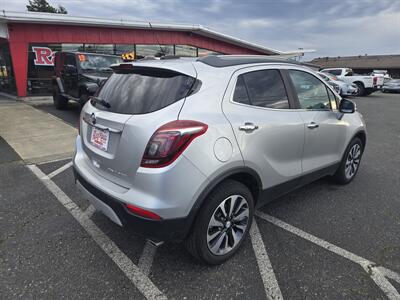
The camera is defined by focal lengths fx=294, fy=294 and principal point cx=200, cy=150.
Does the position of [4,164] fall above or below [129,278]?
below

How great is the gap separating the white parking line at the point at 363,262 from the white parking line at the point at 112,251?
1.58 meters

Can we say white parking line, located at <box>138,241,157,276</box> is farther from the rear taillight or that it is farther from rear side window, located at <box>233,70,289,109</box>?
rear side window, located at <box>233,70,289,109</box>

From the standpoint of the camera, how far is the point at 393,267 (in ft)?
8.57

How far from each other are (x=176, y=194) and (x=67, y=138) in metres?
5.54

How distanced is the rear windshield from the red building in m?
10.3

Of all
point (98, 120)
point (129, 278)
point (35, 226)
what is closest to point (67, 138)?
point (35, 226)

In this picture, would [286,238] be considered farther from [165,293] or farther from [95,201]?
[95,201]

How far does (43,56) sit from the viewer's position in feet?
Result: 44.3

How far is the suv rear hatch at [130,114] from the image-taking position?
2.17 meters

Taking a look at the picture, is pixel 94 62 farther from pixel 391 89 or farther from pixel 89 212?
pixel 391 89

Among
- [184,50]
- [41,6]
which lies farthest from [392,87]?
[41,6]

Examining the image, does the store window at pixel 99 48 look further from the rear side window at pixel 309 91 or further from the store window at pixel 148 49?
the rear side window at pixel 309 91

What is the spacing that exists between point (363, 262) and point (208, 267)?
1.41 metres

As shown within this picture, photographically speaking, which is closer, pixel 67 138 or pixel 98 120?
pixel 98 120
